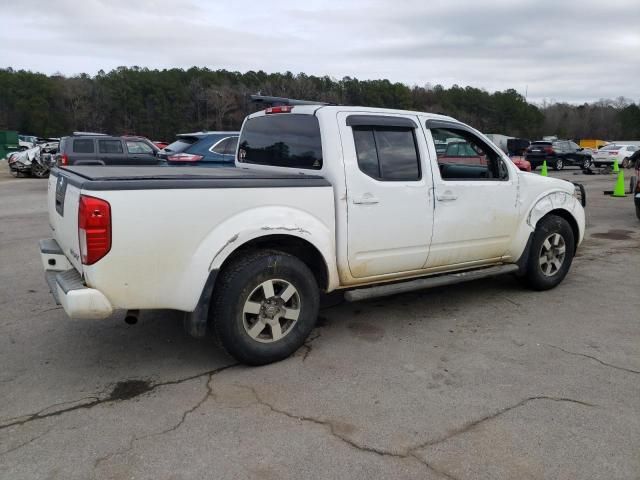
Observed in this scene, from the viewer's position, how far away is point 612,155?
92.0 feet

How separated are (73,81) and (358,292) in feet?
302

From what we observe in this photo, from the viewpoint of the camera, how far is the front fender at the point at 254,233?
3539mm

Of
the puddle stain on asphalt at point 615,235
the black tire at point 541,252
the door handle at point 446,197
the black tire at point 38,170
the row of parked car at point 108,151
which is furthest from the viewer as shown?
the black tire at point 38,170

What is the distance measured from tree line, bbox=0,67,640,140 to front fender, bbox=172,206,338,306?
223ft

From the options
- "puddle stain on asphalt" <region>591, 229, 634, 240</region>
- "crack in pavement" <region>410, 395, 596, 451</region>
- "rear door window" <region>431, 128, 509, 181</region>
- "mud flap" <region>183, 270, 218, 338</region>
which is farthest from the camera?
"puddle stain on asphalt" <region>591, 229, 634, 240</region>

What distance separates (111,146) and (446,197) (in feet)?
47.0

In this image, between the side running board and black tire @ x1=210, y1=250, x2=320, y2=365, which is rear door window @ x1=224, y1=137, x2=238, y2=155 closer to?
the side running board

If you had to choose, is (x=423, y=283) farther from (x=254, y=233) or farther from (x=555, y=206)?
(x=555, y=206)

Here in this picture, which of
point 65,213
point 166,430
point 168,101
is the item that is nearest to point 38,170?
point 65,213

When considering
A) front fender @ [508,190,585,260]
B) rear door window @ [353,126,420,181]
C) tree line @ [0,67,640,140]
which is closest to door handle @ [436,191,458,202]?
rear door window @ [353,126,420,181]

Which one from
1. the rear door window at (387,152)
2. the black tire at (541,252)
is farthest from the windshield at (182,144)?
the black tire at (541,252)

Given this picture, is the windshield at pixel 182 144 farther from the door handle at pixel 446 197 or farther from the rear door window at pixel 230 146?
the door handle at pixel 446 197

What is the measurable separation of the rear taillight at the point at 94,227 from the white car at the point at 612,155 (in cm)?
2945

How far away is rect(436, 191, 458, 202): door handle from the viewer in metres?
4.62
